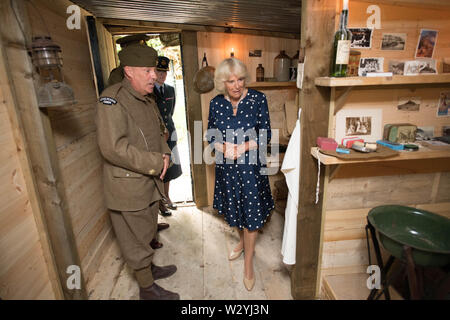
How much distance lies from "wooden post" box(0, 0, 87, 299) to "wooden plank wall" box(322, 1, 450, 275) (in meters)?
1.65

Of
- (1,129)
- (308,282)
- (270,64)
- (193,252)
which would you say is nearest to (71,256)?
(1,129)

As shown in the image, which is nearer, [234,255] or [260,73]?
[234,255]

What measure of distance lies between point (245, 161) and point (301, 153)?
1.43ft

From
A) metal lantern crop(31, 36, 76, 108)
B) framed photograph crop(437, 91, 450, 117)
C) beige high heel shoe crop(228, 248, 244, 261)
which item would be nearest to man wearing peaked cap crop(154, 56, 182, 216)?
beige high heel shoe crop(228, 248, 244, 261)

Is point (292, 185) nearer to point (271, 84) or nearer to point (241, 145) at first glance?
point (241, 145)

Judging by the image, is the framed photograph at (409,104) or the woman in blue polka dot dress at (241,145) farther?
the woman in blue polka dot dress at (241,145)

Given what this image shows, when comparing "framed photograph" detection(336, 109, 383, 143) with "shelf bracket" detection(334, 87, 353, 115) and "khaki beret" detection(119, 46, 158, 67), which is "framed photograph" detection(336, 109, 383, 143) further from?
"khaki beret" detection(119, 46, 158, 67)

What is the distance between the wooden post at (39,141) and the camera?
1.27m

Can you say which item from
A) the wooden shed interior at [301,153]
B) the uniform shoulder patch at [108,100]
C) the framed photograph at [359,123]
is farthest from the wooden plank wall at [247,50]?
the framed photograph at [359,123]

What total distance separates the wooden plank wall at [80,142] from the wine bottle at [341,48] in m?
1.67

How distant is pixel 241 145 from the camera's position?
6.05 ft

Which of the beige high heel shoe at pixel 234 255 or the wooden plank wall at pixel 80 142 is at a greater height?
the wooden plank wall at pixel 80 142

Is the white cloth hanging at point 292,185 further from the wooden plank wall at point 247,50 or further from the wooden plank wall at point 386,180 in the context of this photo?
the wooden plank wall at point 247,50

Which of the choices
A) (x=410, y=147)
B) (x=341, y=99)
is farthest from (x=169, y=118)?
(x=410, y=147)
